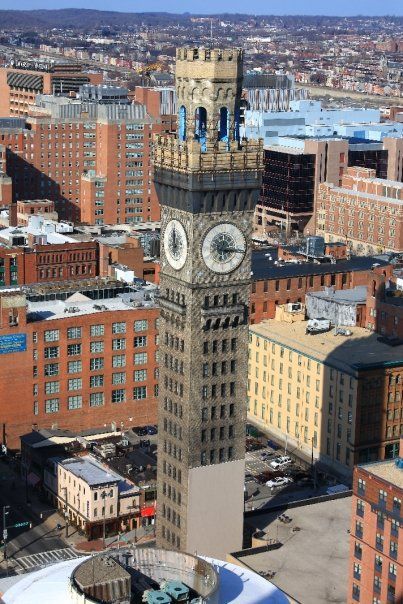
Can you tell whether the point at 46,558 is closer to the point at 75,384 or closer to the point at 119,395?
the point at 75,384

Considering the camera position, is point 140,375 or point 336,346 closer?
point 336,346

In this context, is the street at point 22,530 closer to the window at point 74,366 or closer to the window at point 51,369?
the window at point 51,369

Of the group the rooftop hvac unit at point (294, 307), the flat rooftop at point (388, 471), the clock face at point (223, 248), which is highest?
the clock face at point (223, 248)

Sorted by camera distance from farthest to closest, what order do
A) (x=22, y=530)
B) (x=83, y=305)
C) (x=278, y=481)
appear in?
(x=83, y=305)
(x=278, y=481)
(x=22, y=530)

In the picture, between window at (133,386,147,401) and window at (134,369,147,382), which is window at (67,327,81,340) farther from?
window at (133,386,147,401)

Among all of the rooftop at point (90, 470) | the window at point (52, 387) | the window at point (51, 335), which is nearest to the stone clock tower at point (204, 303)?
the rooftop at point (90, 470)

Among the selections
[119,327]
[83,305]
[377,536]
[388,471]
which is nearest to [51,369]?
[119,327]
